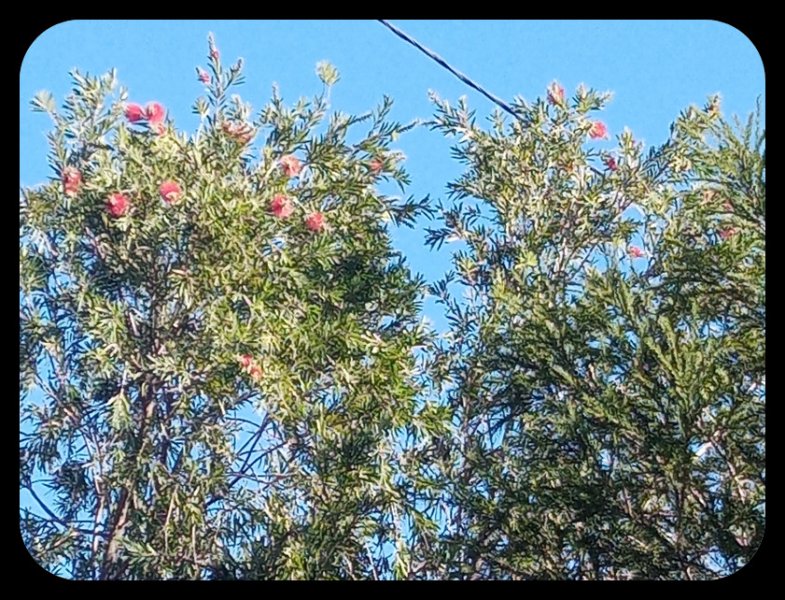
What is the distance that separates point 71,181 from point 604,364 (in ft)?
3.38

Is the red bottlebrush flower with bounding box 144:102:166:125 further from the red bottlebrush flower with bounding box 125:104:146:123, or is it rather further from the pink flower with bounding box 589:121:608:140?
the pink flower with bounding box 589:121:608:140

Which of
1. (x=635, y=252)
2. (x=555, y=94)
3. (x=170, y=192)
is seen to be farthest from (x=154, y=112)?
(x=635, y=252)

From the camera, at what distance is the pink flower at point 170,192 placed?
2.14 metres

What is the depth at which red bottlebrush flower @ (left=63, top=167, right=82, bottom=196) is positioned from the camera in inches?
83.6

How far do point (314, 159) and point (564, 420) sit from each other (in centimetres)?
71

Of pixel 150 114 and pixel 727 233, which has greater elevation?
pixel 150 114

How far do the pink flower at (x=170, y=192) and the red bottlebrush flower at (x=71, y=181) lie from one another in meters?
0.15

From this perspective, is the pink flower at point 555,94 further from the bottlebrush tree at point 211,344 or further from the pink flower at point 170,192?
the pink flower at point 170,192

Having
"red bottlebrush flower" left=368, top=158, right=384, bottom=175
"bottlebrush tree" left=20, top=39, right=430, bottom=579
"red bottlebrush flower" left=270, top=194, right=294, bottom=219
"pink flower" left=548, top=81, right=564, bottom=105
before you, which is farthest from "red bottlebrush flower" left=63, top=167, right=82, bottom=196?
"pink flower" left=548, top=81, right=564, bottom=105

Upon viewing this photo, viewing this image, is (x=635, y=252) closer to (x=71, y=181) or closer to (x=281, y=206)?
(x=281, y=206)

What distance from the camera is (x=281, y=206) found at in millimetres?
2199

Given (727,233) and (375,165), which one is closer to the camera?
(727,233)
